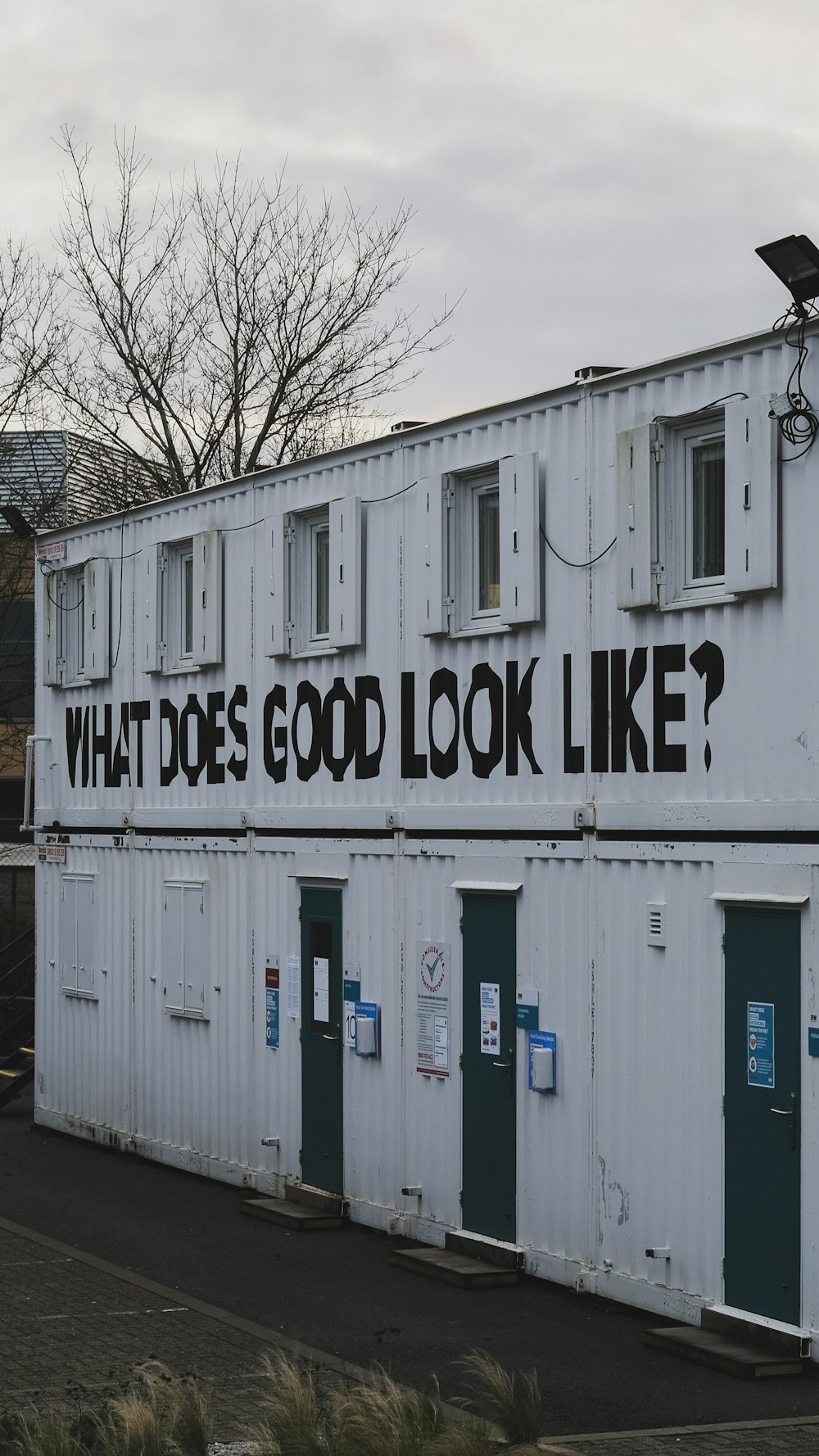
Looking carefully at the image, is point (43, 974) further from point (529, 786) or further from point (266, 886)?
point (529, 786)

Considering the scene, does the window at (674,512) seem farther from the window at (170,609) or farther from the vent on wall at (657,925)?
the window at (170,609)

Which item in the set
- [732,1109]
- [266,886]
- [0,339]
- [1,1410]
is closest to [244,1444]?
[1,1410]

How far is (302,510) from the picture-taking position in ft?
51.3

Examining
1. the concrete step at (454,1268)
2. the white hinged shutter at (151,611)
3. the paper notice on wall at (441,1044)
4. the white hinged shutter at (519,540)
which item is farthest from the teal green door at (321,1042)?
the white hinged shutter at (151,611)

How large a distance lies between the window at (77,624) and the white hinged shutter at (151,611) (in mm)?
833

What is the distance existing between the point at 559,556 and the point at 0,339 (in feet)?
63.3

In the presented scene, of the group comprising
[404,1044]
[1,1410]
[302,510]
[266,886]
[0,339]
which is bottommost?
[1,1410]

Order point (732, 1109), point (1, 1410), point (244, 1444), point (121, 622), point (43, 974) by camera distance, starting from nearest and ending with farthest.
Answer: point (244, 1444), point (1, 1410), point (732, 1109), point (121, 622), point (43, 974)

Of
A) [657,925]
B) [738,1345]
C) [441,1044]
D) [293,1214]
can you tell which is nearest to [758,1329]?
[738,1345]

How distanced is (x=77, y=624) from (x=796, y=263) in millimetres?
11314

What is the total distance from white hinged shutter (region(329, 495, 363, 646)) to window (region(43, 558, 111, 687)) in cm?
466

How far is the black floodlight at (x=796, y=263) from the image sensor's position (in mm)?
10125

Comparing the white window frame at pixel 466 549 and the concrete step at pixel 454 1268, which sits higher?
the white window frame at pixel 466 549

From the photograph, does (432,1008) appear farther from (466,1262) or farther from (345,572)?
(345,572)
